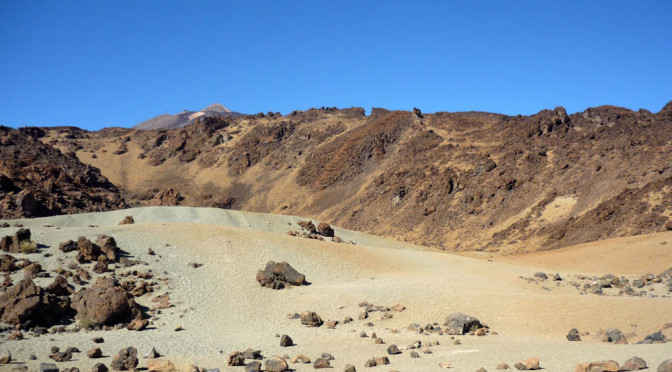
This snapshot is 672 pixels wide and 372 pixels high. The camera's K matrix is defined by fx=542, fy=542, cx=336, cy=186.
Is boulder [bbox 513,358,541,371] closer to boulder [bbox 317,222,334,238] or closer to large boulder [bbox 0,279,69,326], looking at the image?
large boulder [bbox 0,279,69,326]

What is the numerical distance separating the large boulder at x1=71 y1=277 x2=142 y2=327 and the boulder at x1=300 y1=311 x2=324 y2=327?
4261 mm

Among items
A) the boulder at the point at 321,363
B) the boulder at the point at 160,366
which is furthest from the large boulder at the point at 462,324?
the boulder at the point at 160,366

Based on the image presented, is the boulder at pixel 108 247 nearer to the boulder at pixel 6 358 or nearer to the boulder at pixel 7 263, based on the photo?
the boulder at pixel 7 263

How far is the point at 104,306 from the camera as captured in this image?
44.5ft

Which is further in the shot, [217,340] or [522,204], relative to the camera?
[522,204]

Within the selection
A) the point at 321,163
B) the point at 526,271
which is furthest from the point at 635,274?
the point at 321,163

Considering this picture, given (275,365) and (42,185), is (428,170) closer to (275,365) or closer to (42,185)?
(42,185)

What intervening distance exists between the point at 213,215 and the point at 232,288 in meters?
14.4

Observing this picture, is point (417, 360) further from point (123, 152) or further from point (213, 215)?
point (123, 152)

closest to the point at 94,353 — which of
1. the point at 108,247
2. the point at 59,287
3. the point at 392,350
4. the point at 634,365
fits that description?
the point at 59,287

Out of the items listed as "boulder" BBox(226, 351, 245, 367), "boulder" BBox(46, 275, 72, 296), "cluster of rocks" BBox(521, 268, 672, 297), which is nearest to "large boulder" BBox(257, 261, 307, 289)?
"boulder" BBox(46, 275, 72, 296)

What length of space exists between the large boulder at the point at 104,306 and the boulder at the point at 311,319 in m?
4.26

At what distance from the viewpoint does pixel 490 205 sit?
43.3 meters

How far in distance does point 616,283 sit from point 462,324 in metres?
9.90
